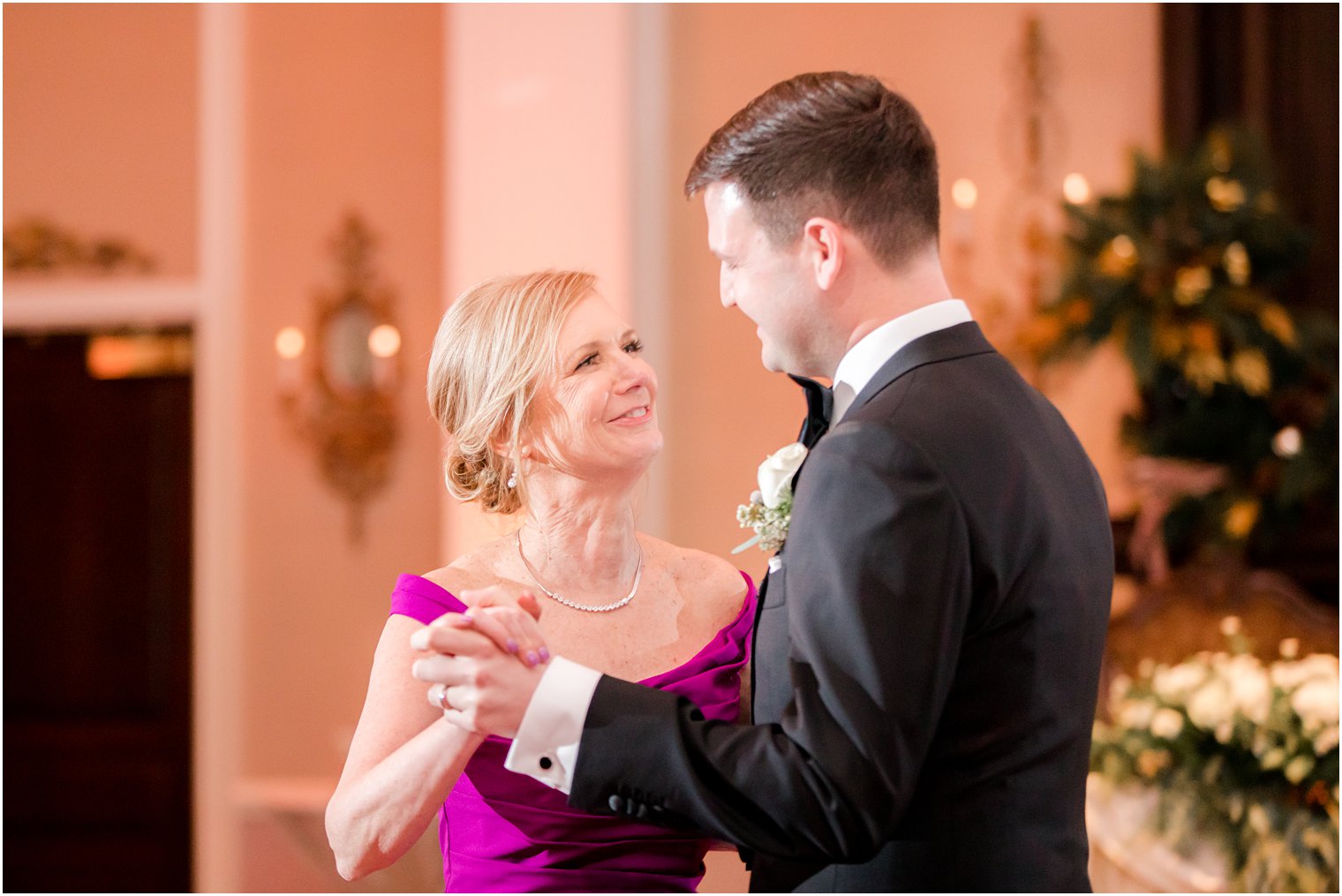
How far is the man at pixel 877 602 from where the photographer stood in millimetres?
1398

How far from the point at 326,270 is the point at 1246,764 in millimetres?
4259

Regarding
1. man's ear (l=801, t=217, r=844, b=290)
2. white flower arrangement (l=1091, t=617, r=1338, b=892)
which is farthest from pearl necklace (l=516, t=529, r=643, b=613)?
white flower arrangement (l=1091, t=617, r=1338, b=892)

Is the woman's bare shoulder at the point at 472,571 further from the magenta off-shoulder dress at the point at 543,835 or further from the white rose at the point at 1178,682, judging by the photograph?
the white rose at the point at 1178,682

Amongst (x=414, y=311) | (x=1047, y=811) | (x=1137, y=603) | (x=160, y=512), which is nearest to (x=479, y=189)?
(x=414, y=311)

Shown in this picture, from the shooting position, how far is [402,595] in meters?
2.03

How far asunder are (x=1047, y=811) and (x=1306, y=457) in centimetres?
285

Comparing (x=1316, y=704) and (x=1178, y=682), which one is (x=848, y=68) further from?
(x=1316, y=704)

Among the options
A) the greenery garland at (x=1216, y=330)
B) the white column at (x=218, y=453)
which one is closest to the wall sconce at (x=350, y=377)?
the white column at (x=218, y=453)

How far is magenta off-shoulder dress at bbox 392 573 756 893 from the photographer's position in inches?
78.9

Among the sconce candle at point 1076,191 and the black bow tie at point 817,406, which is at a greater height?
the sconce candle at point 1076,191

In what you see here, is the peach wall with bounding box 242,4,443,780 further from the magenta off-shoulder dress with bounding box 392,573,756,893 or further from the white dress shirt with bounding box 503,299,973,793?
the white dress shirt with bounding box 503,299,973,793

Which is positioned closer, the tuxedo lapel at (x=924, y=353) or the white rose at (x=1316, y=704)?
the tuxedo lapel at (x=924, y=353)

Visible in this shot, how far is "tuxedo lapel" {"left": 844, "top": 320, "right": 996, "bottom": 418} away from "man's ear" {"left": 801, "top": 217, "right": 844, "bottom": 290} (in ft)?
0.44

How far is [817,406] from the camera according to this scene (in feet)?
5.67
